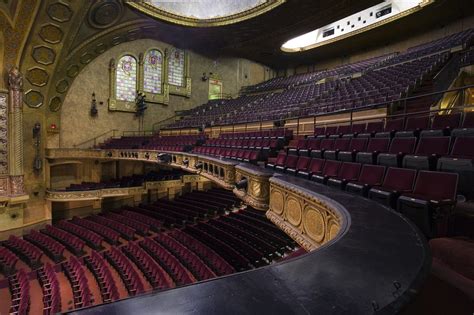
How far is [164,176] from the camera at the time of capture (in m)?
8.29

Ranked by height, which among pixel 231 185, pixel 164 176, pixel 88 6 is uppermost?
pixel 88 6

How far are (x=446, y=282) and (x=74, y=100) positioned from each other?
29.5ft

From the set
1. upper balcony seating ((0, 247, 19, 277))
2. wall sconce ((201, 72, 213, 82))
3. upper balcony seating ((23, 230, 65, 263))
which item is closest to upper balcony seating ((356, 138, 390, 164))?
upper balcony seating ((23, 230, 65, 263))

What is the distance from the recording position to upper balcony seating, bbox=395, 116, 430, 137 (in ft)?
7.57

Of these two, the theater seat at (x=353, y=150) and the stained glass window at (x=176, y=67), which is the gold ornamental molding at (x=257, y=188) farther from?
the stained glass window at (x=176, y=67)

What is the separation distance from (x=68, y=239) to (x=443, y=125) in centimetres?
669

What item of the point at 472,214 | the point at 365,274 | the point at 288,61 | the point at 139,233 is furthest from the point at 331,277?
the point at 288,61

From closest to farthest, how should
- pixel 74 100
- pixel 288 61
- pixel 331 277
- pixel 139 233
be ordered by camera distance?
pixel 331 277, pixel 139 233, pixel 74 100, pixel 288 61

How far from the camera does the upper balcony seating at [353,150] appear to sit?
2.42m

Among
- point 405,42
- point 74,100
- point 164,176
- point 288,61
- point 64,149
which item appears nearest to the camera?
point 64,149

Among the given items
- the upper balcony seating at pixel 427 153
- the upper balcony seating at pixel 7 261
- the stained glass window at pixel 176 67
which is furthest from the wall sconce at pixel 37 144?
the upper balcony seating at pixel 427 153

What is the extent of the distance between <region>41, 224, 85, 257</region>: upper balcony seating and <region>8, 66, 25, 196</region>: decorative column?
3.51ft

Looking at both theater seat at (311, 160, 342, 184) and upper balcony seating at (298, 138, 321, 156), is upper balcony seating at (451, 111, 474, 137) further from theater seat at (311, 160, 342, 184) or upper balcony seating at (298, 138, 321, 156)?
upper balcony seating at (298, 138, 321, 156)

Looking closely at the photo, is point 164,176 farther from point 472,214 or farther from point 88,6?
point 472,214
